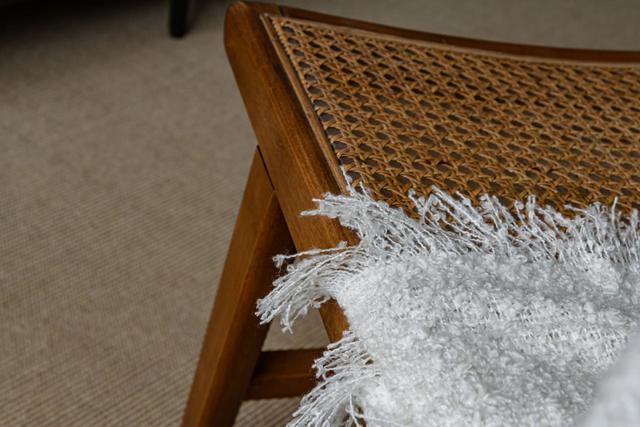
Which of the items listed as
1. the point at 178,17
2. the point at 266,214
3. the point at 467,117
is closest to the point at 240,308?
the point at 266,214

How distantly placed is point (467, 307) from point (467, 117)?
19 centimetres

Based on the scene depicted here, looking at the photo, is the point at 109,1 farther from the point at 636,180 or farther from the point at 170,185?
the point at 636,180

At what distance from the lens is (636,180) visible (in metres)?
0.46

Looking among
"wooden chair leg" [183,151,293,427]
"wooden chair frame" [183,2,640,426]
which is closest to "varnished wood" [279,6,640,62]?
"wooden chair frame" [183,2,640,426]

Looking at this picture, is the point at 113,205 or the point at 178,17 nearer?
the point at 113,205

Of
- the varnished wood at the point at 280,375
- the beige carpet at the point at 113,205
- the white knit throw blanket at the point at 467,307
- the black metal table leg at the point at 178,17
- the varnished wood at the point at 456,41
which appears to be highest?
the black metal table leg at the point at 178,17

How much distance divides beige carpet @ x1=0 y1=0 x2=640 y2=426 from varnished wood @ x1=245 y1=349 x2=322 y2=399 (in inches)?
6.0

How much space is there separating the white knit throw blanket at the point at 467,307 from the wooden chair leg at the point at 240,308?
0.11 m

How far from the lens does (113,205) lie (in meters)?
1.01

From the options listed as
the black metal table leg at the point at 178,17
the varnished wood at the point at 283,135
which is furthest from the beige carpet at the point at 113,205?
the varnished wood at the point at 283,135

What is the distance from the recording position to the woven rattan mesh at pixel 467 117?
0.43m

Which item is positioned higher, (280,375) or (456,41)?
(456,41)

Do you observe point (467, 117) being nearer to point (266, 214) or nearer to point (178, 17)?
point (266, 214)

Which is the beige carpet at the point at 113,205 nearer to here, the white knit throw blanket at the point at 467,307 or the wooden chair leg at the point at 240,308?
the wooden chair leg at the point at 240,308
